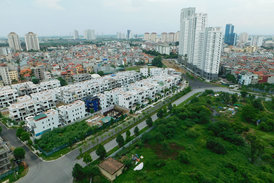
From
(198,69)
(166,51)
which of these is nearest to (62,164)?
(198,69)

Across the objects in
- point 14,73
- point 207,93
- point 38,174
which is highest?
point 14,73

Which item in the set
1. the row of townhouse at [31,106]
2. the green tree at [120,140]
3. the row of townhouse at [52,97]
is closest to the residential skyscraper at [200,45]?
the row of townhouse at [52,97]

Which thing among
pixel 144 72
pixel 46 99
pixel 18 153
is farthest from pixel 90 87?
pixel 144 72

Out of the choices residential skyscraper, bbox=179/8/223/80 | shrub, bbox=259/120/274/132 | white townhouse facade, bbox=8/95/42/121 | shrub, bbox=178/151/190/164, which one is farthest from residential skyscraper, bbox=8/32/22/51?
shrub, bbox=259/120/274/132

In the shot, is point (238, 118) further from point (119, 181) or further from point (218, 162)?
point (119, 181)

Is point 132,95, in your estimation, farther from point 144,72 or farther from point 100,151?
point 144,72

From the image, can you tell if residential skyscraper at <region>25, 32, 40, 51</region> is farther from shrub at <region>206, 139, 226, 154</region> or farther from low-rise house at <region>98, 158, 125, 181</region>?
shrub at <region>206, 139, 226, 154</region>
